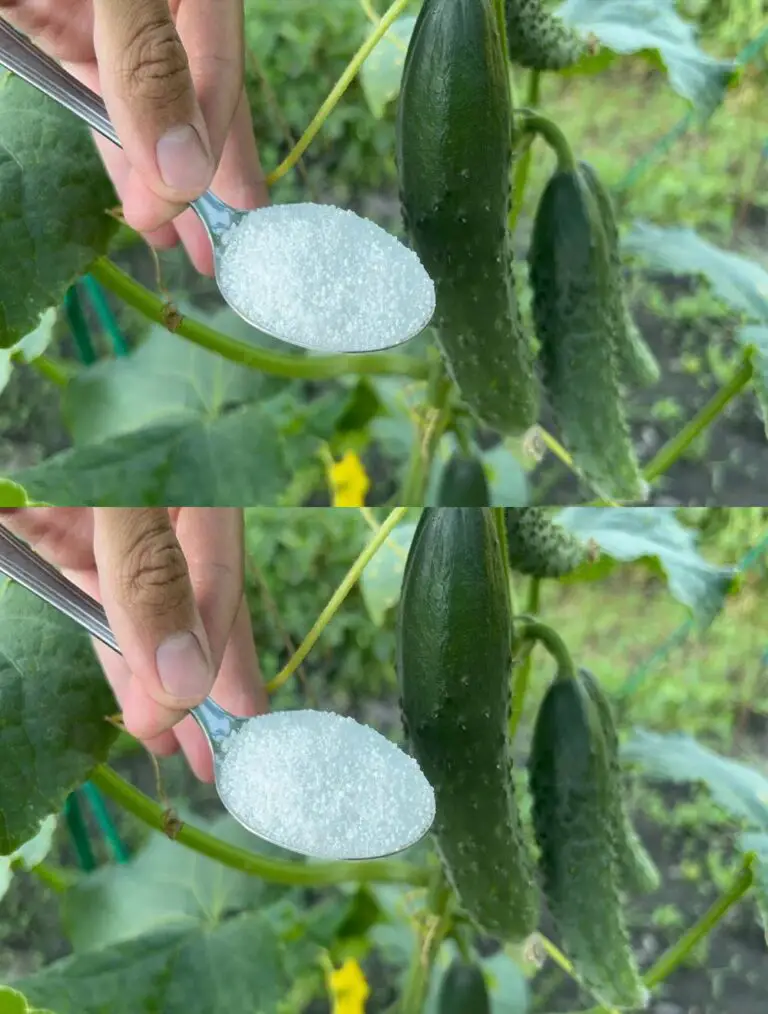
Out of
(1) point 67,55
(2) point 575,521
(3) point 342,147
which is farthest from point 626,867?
(1) point 67,55

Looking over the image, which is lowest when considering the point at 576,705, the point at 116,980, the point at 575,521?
the point at 116,980

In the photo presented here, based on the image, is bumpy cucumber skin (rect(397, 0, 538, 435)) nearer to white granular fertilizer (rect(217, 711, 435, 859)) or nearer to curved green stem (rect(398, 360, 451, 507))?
curved green stem (rect(398, 360, 451, 507))

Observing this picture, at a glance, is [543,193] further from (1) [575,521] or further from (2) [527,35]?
(1) [575,521]

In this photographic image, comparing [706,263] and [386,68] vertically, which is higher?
[386,68]

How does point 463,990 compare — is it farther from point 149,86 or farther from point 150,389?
point 149,86

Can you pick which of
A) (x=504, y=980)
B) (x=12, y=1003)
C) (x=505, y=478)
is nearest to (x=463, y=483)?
(x=505, y=478)
